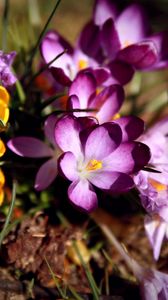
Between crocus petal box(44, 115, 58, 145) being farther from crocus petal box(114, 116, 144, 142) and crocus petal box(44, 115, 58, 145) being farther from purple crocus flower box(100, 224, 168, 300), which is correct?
purple crocus flower box(100, 224, 168, 300)

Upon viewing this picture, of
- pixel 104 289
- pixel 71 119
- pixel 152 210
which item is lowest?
pixel 104 289

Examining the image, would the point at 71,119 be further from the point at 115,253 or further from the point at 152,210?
the point at 115,253

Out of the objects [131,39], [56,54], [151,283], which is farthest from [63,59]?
[151,283]

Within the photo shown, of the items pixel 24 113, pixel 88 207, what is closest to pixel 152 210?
pixel 88 207

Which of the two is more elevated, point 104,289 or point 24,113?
point 24,113

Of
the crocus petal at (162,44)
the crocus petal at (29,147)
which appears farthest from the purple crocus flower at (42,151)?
the crocus petal at (162,44)

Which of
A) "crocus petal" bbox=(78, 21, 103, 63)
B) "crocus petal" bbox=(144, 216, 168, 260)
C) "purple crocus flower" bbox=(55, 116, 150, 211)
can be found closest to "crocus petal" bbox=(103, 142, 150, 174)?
"purple crocus flower" bbox=(55, 116, 150, 211)

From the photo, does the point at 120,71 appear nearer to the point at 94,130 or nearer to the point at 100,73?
the point at 100,73

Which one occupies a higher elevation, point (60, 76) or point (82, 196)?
point (60, 76)
